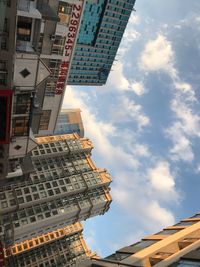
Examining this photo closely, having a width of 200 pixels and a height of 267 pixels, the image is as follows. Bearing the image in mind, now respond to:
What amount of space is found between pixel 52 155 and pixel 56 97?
60.4 metres

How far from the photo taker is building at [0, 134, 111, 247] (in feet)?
287

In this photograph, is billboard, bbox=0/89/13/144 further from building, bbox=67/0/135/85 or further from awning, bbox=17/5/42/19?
building, bbox=67/0/135/85

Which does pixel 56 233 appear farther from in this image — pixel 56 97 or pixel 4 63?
pixel 4 63

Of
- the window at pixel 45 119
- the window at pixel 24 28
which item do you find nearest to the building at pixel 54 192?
the window at pixel 45 119

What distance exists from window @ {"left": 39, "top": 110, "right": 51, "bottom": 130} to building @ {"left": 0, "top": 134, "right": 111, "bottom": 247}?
27.6m

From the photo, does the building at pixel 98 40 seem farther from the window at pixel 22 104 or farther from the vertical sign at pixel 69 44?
the window at pixel 22 104

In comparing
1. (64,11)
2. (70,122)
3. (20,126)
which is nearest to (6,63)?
(64,11)

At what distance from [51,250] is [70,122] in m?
59.9

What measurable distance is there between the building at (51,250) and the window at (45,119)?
7130cm

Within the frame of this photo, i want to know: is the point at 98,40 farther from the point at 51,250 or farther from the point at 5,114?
the point at 5,114

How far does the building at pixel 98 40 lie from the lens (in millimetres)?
124000

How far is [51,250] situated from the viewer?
120 m

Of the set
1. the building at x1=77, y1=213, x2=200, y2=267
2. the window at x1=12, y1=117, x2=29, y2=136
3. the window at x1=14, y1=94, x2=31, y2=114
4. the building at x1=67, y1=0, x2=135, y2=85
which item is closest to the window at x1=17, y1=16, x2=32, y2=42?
the window at x1=14, y1=94, x2=31, y2=114

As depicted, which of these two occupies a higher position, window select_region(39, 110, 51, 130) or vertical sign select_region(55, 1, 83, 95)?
vertical sign select_region(55, 1, 83, 95)
